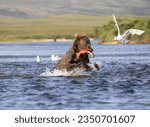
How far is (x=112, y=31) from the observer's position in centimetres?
16650

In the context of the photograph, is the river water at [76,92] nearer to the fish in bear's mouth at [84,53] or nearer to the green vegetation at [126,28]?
the fish in bear's mouth at [84,53]

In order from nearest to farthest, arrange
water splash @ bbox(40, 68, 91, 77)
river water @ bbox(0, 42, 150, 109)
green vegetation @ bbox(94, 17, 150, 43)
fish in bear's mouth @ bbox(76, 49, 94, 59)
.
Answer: river water @ bbox(0, 42, 150, 109) < fish in bear's mouth @ bbox(76, 49, 94, 59) < water splash @ bbox(40, 68, 91, 77) < green vegetation @ bbox(94, 17, 150, 43)

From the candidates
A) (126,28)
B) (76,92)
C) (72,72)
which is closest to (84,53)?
(72,72)

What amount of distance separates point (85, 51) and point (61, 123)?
16119 mm

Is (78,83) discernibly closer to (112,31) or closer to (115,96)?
(115,96)

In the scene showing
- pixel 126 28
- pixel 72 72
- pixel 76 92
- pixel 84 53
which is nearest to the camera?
pixel 76 92

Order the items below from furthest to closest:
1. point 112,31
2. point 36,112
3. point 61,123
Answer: point 112,31
point 36,112
point 61,123

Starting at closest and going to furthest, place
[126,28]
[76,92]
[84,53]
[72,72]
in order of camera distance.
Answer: [76,92], [84,53], [72,72], [126,28]

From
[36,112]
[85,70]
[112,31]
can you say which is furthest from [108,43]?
[36,112]

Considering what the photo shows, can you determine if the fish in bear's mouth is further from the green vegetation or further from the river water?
the green vegetation

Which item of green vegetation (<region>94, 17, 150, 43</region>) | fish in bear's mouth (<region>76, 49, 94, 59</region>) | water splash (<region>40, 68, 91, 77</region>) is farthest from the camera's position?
green vegetation (<region>94, 17, 150, 43</region>)

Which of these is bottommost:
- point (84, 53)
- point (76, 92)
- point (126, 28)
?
point (126, 28)

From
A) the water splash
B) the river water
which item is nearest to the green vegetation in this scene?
the water splash

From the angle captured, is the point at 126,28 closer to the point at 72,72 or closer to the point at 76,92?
the point at 72,72
